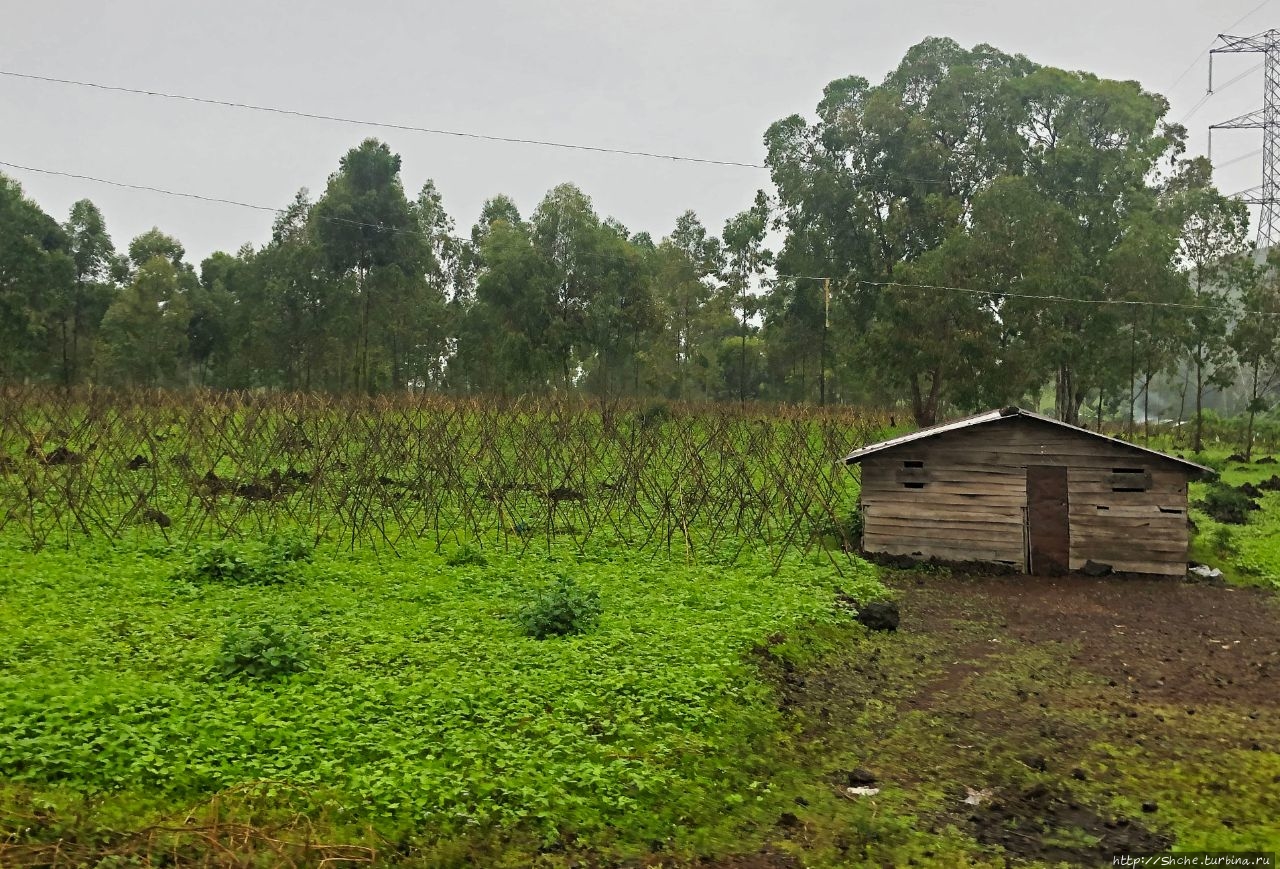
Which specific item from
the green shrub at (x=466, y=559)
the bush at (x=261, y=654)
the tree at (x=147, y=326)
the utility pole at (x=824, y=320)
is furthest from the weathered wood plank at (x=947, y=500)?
the tree at (x=147, y=326)

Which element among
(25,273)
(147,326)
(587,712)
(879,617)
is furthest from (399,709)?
(147,326)

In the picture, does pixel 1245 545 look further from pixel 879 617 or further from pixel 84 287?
pixel 84 287

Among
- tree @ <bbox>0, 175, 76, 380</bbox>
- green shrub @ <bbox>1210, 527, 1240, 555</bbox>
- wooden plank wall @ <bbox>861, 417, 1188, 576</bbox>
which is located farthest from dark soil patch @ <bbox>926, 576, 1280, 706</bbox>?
tree @ <bbox>0, 175, 76, 380</bbox>

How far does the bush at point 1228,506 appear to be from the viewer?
64.7 ft

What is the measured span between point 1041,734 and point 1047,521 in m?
8.23

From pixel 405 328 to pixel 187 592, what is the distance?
34.4m

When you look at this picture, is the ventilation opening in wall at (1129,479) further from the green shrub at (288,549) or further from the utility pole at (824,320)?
the green shrub at (288,549)

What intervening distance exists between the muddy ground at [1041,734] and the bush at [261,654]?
4.44 m

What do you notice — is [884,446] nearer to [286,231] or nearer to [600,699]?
[600,699]

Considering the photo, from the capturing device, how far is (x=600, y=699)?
7926mm

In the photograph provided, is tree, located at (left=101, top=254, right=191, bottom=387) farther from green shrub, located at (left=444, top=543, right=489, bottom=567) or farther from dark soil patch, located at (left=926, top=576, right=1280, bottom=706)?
dark soil patch, located at (left=926, top=576, right=1280, bottom=706)

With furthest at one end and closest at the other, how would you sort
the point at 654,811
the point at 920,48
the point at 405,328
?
the point at 405,328, the point at 920,48, the point at 654,811

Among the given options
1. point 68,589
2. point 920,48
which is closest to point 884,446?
point 68,589

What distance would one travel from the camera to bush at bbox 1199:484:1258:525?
64.7ft
